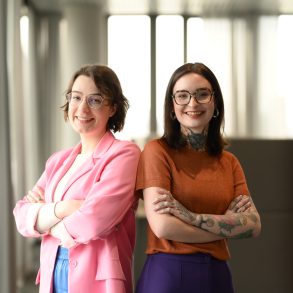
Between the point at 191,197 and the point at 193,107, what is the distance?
12.1 inches

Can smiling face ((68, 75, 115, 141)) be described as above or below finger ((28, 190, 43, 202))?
above

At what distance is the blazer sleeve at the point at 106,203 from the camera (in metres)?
1.47

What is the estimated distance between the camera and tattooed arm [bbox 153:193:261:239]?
1459mm

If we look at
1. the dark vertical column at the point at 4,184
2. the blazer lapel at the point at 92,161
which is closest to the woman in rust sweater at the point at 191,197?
the blazer lapel at the point at 92,161

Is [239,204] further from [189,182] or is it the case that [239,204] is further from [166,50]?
[166,50]

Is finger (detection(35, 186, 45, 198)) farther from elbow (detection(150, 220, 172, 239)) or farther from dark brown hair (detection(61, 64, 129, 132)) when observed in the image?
elbow (detection(150, 220, 172, 239))

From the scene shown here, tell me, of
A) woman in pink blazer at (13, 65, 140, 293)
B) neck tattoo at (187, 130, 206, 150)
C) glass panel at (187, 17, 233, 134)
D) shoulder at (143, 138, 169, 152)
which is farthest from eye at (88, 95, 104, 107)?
glass panel at (187, 17, 233, 134)

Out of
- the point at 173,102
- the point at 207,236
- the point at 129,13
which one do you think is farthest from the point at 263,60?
the point at 207,236

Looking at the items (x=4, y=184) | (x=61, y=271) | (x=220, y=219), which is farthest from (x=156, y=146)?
(x=4, y=184)

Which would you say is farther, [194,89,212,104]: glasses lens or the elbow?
[194,89,212,104]: glasses lens

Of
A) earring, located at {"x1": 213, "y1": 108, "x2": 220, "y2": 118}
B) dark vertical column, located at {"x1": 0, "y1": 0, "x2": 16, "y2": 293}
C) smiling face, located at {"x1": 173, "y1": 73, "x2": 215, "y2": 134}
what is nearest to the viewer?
smiling face, located at {"x1": 173, "y1": 73, "x2": 215, "y2": 134}

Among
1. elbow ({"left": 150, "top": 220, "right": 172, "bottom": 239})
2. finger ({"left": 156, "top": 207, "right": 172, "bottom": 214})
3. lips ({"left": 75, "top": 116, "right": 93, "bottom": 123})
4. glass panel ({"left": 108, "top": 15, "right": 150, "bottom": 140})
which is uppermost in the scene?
glass panel ({"left": 108, "top": 15, "right": 150, "bottom": 140})

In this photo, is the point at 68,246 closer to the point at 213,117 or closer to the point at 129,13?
the point at 213,117

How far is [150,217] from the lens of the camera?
150 centimetres
